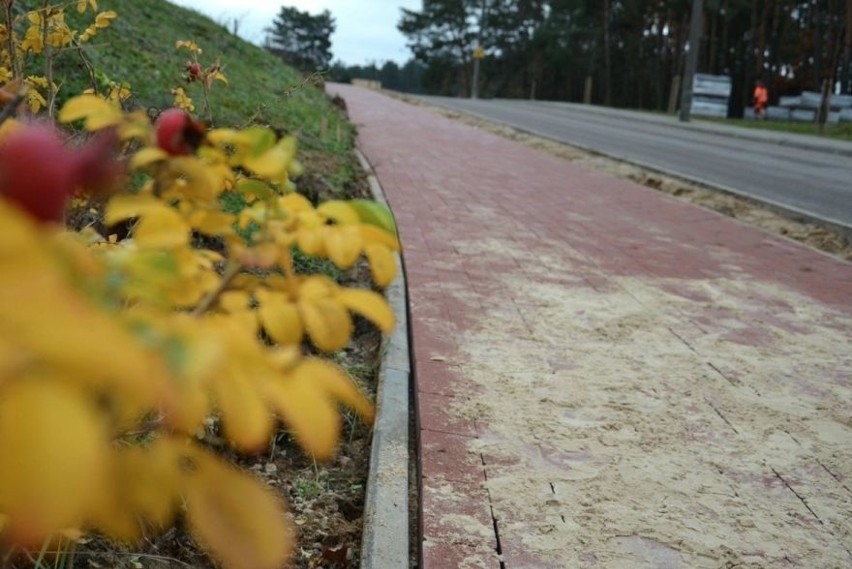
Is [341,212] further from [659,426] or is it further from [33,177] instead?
[659,426]

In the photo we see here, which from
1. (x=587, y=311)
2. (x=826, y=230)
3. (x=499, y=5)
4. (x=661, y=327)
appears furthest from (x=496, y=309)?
(x=499, y=5)

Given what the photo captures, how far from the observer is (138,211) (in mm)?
976

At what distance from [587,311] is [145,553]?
3334 millimetres

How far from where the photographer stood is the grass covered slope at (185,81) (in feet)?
24.0

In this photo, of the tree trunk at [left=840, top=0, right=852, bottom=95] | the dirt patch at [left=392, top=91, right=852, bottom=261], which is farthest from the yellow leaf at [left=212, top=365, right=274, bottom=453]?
the tree trunk at [left=840, top=0, right=852, bottom=95]

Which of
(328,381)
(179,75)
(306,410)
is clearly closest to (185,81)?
(179,75)

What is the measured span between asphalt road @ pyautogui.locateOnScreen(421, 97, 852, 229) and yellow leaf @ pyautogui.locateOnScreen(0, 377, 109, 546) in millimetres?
9179

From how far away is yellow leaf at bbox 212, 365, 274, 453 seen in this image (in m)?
0.73

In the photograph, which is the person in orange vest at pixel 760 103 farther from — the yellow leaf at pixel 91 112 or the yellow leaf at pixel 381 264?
the yellow leaf at pixel 91 112

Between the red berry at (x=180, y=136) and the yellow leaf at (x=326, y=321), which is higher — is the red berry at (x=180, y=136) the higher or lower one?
the higher one

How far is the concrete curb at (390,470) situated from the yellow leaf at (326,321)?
64.7 inches

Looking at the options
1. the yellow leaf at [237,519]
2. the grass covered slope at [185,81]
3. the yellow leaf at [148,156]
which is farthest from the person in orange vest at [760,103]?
the yellow leaf at [237,519]

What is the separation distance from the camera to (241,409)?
741 millimetres

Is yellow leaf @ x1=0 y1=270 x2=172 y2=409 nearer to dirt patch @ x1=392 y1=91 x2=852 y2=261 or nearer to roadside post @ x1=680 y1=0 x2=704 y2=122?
dirt patch @ x1=392 y1=91 x2=852 y2=261
